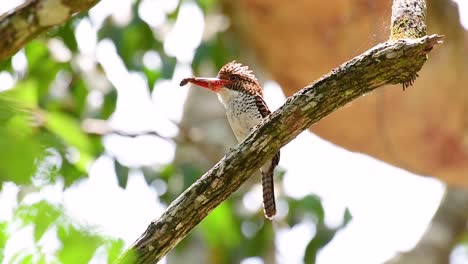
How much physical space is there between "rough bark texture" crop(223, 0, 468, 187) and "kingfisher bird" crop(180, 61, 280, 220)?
28.7 inches

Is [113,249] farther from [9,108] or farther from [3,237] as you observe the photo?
[9,108]

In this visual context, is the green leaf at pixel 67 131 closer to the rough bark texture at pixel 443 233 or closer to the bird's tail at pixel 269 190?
the bird's tail at pixel 269 190

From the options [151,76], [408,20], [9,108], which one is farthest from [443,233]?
[9,108]

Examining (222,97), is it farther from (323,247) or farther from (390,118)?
(323,247)

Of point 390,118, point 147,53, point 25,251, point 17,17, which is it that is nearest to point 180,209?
point 17,17

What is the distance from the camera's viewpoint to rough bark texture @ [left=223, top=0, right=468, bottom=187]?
4.23 metres

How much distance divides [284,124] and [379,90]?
2676mm

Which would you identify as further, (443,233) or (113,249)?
(443,233)

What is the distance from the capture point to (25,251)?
0.88 metres

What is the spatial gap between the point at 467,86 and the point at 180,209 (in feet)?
9.52

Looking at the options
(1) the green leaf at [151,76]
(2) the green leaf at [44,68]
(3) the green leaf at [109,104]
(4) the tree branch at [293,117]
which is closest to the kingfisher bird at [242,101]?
(1) the green leaf at [151,76]

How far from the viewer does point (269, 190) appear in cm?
364

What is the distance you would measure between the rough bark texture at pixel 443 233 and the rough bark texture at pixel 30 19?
4.15m

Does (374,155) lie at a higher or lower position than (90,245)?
higher
